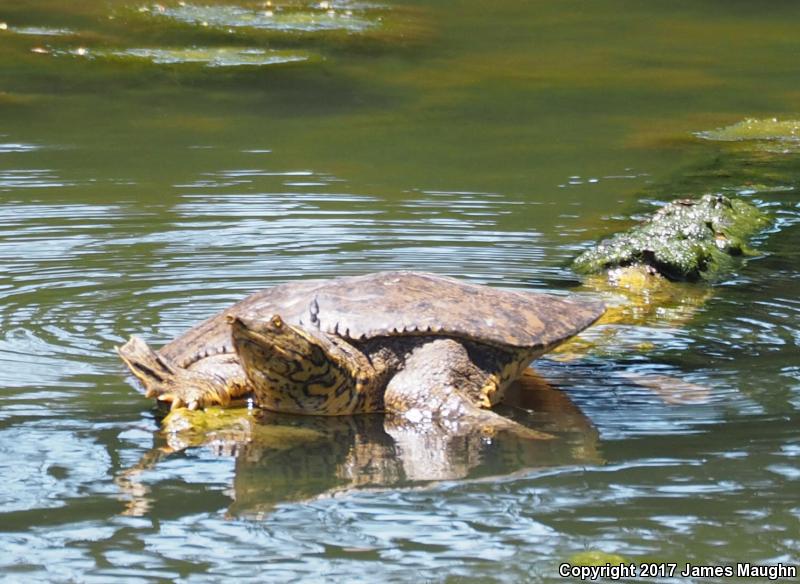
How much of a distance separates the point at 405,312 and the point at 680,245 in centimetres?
264

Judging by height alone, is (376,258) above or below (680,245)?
below

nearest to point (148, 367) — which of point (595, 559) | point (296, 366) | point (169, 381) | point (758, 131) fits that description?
point (169, 381)

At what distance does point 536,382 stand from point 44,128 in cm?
733

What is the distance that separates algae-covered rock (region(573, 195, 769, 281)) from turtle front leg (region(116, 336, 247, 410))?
2733 mm

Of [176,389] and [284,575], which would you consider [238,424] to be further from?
[284,575]

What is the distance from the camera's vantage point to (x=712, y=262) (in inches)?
280

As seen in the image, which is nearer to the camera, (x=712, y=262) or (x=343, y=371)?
(x=343, y=371)

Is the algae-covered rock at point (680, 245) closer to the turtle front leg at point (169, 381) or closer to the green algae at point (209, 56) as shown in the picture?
the turtle front leg at point (169, 381)

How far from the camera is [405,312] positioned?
188 inches

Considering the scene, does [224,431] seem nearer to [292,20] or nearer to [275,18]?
[292,20]

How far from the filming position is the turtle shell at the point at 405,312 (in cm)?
472

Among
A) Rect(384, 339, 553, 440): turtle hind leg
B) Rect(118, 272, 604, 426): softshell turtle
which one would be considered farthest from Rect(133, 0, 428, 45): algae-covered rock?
Rect(384, 339, 553, 440): turtle hind leg

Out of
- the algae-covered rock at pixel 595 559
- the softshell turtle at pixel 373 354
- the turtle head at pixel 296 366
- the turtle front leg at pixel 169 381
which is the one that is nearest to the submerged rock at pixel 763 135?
Result: the softshell turtle at pixel 373 354

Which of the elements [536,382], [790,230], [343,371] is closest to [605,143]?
[790,230]
